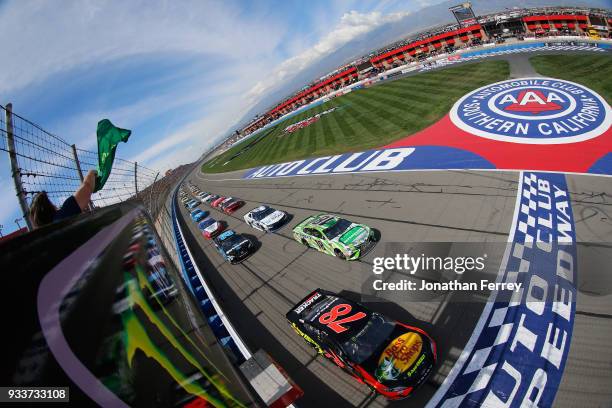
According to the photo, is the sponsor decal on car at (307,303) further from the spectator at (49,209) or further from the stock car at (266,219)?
the stock car at (266,219)

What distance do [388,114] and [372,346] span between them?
104 ft

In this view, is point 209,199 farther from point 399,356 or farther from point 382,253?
point 399,356

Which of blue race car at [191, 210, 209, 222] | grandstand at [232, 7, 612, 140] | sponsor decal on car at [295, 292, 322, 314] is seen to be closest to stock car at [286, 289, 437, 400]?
sponsor decal on car at [295, 292, 322, 314]

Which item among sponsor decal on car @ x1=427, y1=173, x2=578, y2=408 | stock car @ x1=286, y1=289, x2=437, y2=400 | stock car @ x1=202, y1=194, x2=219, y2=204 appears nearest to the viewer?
sponsor decal on car @ x1=427, y1=173, x2=578, y2=408

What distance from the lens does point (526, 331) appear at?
9.26m

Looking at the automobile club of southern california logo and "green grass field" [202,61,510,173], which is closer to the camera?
the automobile club of southern california logo

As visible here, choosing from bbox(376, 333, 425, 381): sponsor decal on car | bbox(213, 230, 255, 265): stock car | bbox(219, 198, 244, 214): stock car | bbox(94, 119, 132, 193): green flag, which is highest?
bbox(94, 119, 132, 193): green flag

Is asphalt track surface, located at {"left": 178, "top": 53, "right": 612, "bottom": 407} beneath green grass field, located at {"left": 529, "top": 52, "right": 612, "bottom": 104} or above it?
beneath

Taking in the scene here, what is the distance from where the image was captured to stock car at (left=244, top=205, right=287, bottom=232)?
68.9 feet

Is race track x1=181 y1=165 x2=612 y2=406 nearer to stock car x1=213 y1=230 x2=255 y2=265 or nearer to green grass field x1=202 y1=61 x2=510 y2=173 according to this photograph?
stock car x1=213 y1=230 x2=255 y2=265

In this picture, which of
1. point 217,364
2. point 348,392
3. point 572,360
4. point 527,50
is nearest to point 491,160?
point 572,360

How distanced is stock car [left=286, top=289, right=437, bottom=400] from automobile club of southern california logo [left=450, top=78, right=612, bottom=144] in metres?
17.1

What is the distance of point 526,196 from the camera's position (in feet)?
49.2

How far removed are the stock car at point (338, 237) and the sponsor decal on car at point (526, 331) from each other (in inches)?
220
